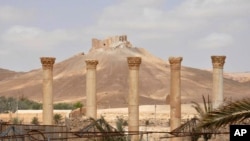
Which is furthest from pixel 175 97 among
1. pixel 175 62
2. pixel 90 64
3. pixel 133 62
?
pixel 90 64

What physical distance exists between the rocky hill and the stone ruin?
91cm

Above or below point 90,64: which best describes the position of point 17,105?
below

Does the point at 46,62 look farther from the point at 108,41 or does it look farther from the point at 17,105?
the point at 108,41

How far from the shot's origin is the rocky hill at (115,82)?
102 metres

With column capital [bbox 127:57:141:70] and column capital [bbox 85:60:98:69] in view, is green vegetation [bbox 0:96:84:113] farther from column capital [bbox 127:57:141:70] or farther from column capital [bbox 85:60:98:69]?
column capital [bbox 127:57:141:70]

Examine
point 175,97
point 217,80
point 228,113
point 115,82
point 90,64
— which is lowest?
point 228,113

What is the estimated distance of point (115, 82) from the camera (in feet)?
353

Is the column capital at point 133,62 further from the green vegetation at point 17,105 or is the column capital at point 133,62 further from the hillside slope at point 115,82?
the hillside slope at point 115,82

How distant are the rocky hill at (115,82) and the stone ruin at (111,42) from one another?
914 millimetres

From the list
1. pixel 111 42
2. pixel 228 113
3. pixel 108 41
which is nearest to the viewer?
pixel 228 113

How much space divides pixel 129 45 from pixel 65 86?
20.0 meters

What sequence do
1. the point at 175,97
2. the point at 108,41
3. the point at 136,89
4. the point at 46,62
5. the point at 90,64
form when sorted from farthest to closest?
the point at 108,41 < the point at 90,64 < the point at 46,62 < the point at 136,89 < the point at 175,97

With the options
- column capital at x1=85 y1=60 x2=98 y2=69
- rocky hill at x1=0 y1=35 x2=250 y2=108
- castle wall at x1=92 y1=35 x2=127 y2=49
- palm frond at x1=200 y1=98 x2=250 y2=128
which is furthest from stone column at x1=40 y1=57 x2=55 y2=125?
castle wall at x1=92 y1=35 x2=127 y2=49

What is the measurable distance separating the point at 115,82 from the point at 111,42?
52.5 ft
